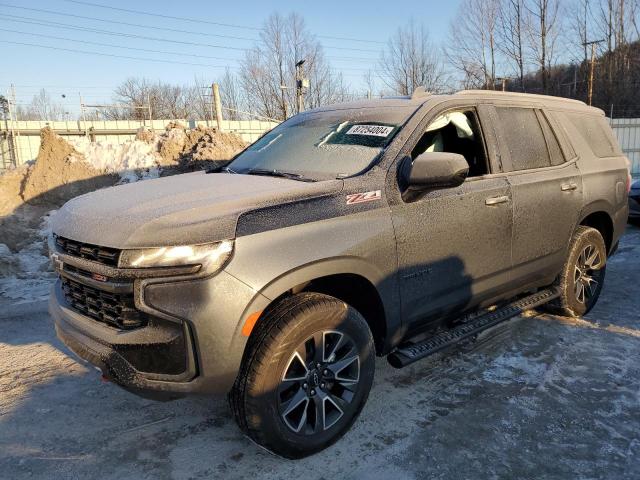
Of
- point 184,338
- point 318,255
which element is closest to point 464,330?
point 318,255

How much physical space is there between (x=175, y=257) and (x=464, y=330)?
2.21 meters

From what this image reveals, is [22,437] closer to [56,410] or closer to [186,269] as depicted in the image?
[56,410]

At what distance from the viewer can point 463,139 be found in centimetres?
376

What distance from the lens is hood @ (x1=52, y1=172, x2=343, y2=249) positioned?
231 centimetres

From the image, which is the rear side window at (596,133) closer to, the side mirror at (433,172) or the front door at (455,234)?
the front door at (455,234)

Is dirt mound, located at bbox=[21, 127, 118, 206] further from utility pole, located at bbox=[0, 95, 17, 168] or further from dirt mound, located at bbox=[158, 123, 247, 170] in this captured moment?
utility pole, located at bbox=[0, 95, 17, 168]

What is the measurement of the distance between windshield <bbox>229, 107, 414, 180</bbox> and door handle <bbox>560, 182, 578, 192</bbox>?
1.67 metres

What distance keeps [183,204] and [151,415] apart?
59.9 inches

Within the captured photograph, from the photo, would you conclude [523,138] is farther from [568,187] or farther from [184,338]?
[184,338]

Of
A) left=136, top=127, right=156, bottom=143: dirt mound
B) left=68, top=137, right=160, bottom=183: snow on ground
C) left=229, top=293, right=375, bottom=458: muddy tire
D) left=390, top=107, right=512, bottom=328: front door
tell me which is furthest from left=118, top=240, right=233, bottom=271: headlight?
left=136, top=127, right=156, bottom=143: dirt mound

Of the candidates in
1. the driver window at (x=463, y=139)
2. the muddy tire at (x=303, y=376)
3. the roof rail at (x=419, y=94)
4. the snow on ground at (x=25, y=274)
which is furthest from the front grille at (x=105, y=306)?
the snow on ground at (x=25, y=274)

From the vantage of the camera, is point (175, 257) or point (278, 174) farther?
point (278, 174)

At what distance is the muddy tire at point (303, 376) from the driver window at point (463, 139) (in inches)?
61.5

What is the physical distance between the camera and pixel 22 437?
299 cm
